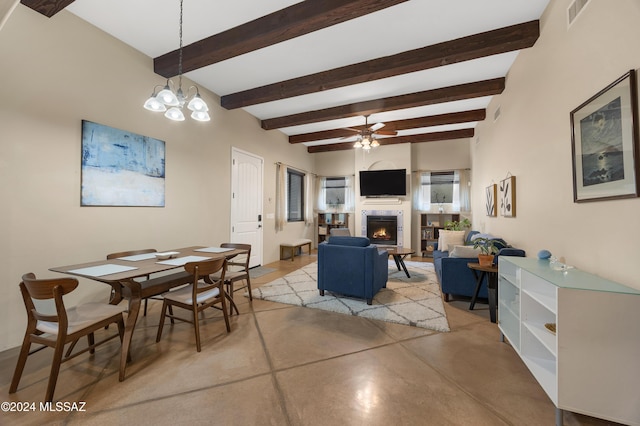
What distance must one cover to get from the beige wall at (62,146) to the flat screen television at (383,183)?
482cm

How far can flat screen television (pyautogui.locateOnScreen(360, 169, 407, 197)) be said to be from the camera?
6914 millimetres

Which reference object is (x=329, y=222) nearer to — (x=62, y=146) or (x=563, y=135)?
(x=563, y=135)

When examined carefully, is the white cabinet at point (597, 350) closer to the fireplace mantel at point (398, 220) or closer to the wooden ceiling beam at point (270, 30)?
the wooden ceiling beam at point (270, 30)

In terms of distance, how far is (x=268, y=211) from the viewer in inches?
231

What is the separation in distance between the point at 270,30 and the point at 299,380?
3.19 m

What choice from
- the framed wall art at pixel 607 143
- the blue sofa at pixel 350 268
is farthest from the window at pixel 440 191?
the framed wall art at pixel 607 143

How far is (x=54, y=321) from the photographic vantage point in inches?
64.3

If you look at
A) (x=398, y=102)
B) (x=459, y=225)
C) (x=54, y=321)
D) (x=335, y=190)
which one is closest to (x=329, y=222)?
(x=335, y=190)

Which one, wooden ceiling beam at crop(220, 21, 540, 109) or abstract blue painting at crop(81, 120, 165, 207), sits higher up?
wooden ceiling beam at crop(220, 21, 540, 109)

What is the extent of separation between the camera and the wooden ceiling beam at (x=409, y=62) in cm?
275

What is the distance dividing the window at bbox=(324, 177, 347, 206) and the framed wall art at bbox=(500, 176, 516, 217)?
4534 millimetres

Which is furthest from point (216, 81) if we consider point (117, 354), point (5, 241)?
point (117, 354)

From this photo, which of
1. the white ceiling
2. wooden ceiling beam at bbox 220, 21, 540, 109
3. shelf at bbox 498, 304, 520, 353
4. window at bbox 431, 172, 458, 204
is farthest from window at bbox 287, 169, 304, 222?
shelf at bbox 498, 304, 520, 353

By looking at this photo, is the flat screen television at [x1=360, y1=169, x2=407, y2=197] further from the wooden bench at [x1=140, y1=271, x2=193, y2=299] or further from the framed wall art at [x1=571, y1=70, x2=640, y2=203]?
the wooden bench at [x1=140, y1=271, x2=193, y2=299]
